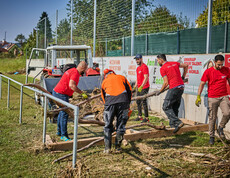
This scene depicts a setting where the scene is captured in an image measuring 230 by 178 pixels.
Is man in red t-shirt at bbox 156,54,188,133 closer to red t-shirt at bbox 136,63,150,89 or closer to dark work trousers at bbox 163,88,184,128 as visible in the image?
dark work trousers at bbox 163,88,184,128

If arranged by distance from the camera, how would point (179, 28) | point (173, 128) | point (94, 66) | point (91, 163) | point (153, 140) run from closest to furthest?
point (91, 163) < point (153, 140) < point (173, 128) < point (179, 28) < point (94, 66)

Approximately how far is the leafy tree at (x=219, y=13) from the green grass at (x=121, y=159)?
3.19 metres

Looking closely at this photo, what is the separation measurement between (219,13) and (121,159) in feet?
16.4

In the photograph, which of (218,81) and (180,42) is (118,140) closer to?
(218,81)

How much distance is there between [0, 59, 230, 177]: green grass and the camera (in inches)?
164

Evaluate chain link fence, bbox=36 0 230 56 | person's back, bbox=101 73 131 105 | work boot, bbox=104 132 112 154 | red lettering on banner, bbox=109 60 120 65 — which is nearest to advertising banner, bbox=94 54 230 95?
red lettering on banner, bbox=109 60 120 65

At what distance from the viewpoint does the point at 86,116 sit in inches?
334

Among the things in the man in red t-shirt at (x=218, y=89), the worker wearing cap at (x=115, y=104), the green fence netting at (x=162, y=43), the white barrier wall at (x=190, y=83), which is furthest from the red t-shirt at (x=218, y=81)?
the green fence netting at (x=162, y=43)

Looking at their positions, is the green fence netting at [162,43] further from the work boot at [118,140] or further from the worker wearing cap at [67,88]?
the work boot at [118,140]

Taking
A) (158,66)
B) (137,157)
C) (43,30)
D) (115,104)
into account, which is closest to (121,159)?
(137,157)

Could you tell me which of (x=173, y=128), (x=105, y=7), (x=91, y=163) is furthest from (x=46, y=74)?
(x=91, y=163)

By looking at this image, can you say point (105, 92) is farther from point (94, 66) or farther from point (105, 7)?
point (105, 7)

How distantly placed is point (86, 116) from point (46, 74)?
3726 mm

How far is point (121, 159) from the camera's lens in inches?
191
